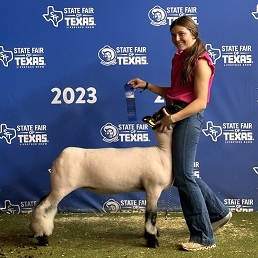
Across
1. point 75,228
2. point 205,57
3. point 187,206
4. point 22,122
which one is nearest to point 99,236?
point 75,228

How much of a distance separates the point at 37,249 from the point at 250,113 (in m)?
1.76

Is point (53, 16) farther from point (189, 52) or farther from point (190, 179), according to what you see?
point (190, 179)

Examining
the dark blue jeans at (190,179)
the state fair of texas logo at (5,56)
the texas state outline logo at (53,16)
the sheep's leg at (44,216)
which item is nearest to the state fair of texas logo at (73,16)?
the texas state outline logo at (53,16)

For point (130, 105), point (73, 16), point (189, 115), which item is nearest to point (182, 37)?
point (189, 115)

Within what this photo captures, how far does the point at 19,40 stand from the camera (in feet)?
12.6

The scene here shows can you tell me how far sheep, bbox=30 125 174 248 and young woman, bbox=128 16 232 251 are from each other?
0.30 ft

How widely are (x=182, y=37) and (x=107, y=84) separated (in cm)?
100

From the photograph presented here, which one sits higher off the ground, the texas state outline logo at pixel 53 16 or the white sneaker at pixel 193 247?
the texas state outline logo at pixel 53 16

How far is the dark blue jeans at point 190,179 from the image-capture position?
3061 millimetres

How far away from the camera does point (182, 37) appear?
3.00 meters

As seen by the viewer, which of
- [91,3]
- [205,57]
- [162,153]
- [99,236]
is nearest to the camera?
[205,57]

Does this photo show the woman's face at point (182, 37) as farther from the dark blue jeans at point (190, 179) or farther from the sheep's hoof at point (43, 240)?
the sheep's hoof at point (43, 240)

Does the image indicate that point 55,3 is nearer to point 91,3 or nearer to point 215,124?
point 91,3

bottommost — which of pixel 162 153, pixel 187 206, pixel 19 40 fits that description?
pixel 187 206
